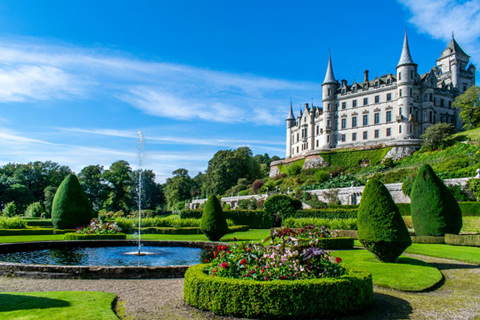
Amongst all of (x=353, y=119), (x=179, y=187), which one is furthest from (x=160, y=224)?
(x=179, y=187)

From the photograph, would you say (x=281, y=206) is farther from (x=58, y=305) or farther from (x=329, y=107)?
(x=329, y=107)

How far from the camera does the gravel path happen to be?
21.4ft

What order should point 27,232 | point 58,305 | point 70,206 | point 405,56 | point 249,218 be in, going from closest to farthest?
point 58,305 → point 70,206 → point 27,232 → point 249,218 → point 405,56

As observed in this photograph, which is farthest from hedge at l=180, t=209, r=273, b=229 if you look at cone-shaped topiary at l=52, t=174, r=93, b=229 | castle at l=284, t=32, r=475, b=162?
castle at l=284, t=32, r=475, b=162

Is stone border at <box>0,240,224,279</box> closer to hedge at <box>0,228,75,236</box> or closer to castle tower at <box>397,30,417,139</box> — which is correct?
hedge at <box>0,228,75,236</box>

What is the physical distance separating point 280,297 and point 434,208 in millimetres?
14874

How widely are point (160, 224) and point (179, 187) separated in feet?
163

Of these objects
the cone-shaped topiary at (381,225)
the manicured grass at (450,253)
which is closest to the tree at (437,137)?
the manicured grass at (450,253)

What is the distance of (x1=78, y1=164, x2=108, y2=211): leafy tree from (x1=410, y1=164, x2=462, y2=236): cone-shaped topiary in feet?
148

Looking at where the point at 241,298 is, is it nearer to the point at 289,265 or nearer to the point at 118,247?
the point at 289,265

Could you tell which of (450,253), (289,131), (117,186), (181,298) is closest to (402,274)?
(450,253)

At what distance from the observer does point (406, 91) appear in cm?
5647

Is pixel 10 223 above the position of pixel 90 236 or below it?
below

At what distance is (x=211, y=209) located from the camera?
18453 millimetres
